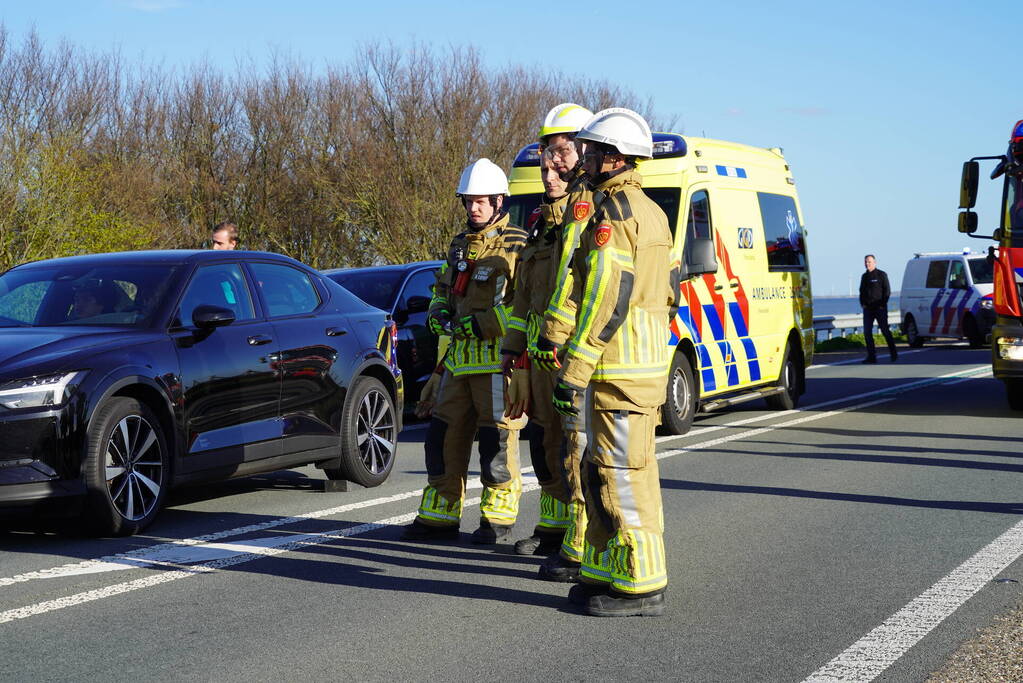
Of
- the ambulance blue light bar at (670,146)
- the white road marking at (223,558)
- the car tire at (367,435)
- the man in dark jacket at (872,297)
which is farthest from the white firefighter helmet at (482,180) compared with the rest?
the man in dark jacket at (872,297)

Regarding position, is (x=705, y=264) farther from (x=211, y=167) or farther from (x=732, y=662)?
(x=211, y=167)

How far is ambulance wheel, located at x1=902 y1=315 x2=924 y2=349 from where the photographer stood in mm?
31391

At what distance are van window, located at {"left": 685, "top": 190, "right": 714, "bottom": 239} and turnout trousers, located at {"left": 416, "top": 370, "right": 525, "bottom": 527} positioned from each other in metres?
5.57

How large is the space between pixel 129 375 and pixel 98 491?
0.64 metres

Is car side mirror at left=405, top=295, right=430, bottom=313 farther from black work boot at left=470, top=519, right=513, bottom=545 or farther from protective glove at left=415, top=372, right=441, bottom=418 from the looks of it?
black work boot at left=470, top=519, right=513, bottom=545

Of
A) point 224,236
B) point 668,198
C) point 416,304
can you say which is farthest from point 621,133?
point 416,304

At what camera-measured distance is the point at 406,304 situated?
47.2 ft

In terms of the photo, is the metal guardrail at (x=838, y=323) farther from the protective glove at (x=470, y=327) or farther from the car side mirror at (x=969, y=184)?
the protective glove at (x=470, y=327)

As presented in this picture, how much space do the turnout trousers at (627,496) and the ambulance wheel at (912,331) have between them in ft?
89.4

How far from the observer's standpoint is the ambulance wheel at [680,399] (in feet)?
39.9

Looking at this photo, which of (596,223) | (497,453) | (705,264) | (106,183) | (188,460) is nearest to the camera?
(596,223)

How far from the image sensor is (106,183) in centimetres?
3039

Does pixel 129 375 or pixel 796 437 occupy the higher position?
pixel 129 375

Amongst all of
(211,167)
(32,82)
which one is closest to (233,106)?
(211,167)
